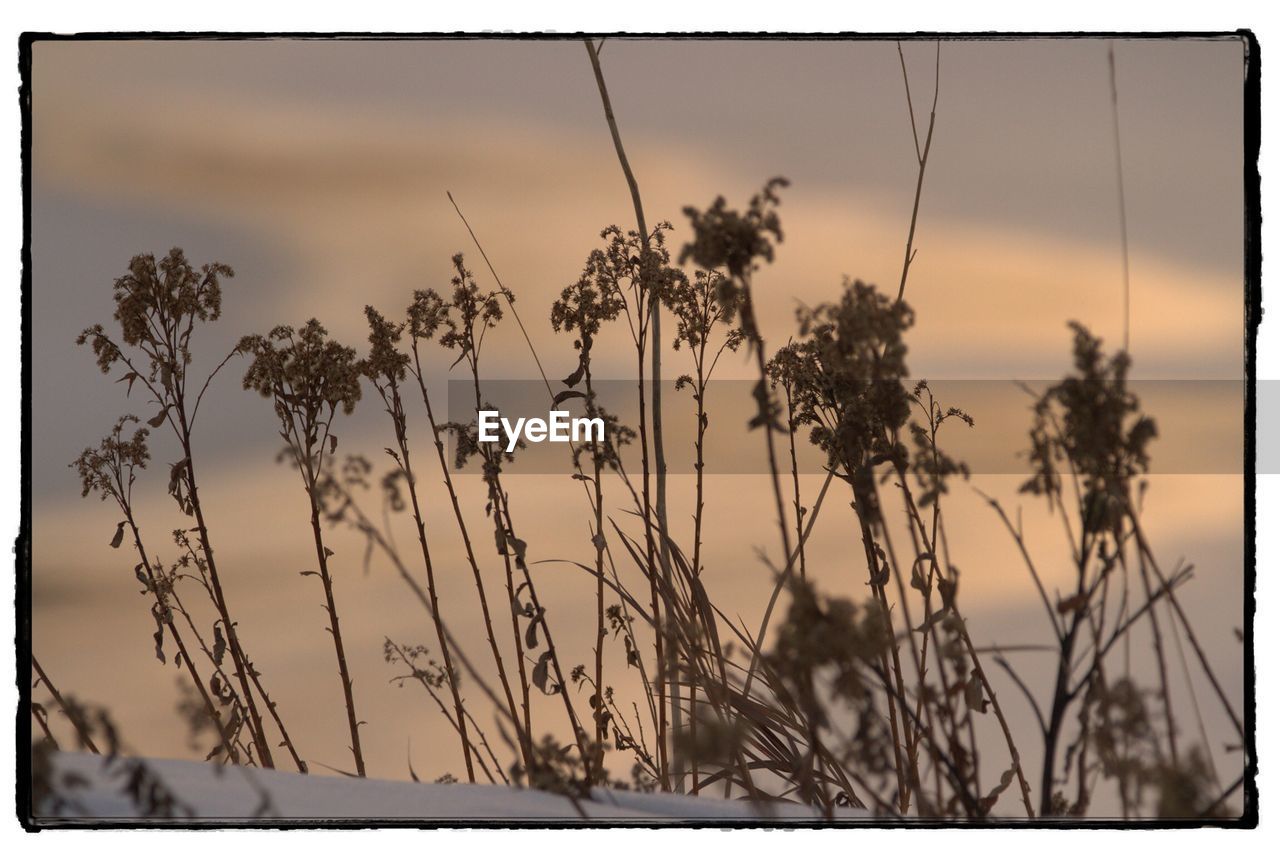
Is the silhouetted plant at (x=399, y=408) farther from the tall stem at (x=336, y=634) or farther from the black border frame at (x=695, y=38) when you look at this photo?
the black border frame at (x=695, y=38)

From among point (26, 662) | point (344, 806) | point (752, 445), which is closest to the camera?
point (344, 806)

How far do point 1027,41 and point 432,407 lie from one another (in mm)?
1332

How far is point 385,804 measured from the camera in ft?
7.57

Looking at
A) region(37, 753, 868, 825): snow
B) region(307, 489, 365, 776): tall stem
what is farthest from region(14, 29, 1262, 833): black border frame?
region(307, 489, 365, 776): tall stem

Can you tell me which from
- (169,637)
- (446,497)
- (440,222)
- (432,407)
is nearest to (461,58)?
(440,222)

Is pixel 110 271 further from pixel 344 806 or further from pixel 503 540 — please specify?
pixel 344 806

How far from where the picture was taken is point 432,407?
2742 millimetres

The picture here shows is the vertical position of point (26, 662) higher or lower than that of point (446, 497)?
lower

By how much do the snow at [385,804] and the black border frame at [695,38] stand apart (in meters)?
0.01

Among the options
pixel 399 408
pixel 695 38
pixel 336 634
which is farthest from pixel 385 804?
pixel 695 38

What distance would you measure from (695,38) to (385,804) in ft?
4.87

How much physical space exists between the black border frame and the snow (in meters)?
0.01

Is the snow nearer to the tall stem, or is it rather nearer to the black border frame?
the black border frame

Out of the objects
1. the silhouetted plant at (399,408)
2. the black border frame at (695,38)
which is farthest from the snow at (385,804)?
the silhouetted plant at (399,408)
